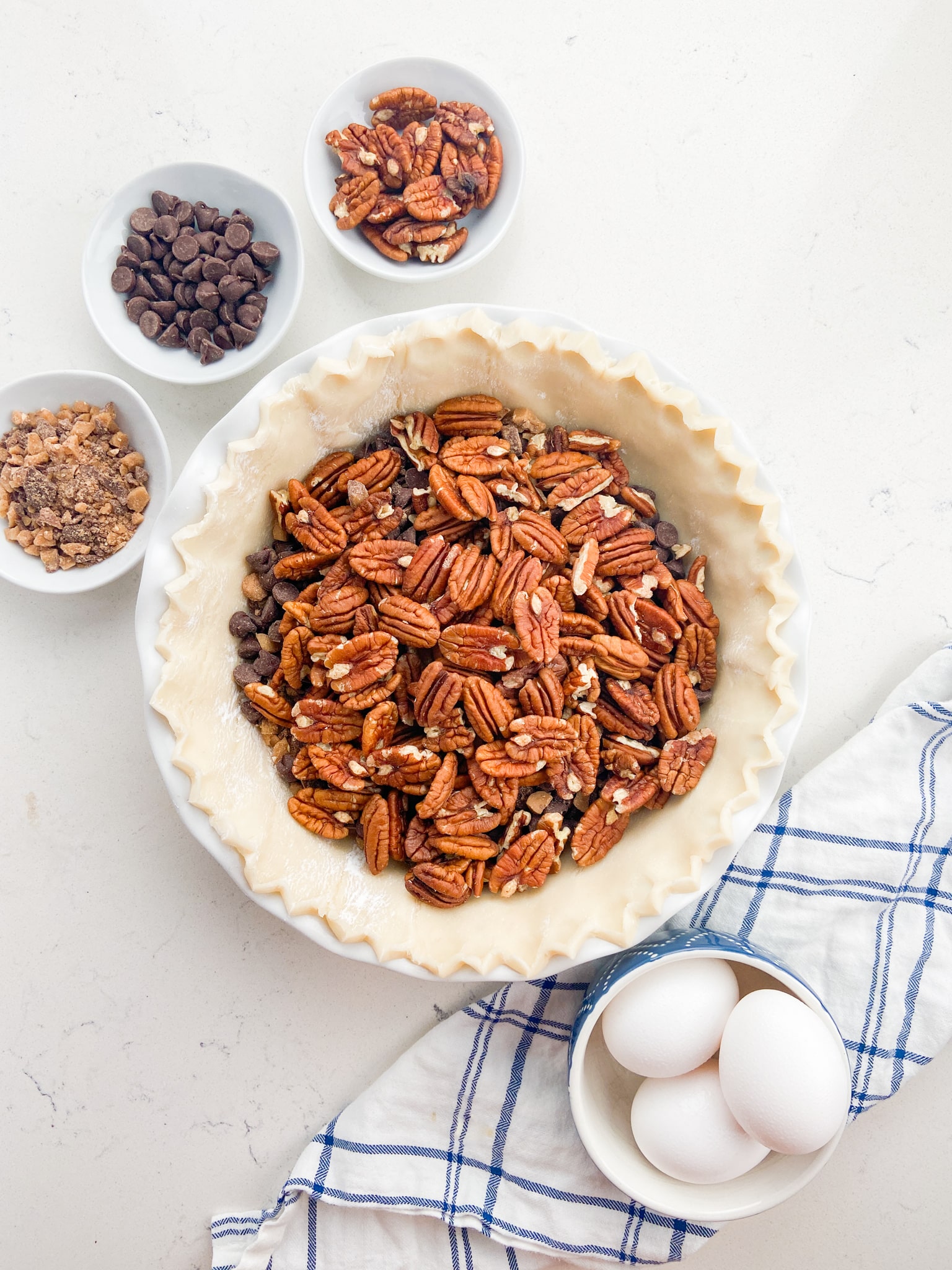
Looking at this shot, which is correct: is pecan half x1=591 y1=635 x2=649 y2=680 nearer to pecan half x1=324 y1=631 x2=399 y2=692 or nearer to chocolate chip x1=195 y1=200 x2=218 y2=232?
pecan half x1=324 y1=631 x2=399 y2=692

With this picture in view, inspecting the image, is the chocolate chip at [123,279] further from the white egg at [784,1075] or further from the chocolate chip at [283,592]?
the white egg at [784,1075]

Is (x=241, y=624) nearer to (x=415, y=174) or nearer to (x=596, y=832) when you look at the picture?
(x=596, y=832)

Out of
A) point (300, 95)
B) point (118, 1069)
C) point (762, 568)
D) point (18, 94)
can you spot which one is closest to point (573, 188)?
point (300, 95)

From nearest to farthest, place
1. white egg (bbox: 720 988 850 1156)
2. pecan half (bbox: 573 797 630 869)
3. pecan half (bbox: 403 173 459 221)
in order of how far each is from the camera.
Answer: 1. white egg (bbox: 720 988 850 1156)
2. pecan half (bbox: 573 797 630 869)
3. pecan half (bbox: 403 173 459 221)

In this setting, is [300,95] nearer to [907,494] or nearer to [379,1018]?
[907,494]

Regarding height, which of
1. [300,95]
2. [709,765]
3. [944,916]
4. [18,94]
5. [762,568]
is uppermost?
[300,95]

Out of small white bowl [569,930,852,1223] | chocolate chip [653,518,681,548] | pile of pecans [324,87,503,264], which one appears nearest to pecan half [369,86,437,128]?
pile of pecans [324,87,503,264]

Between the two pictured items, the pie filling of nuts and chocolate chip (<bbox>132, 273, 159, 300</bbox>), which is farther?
chocolate chip (<bbox>132, 273, 159, 300</bbox>)
